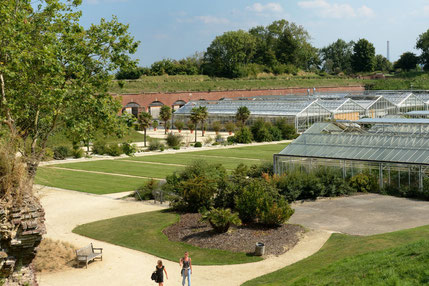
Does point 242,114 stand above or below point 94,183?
above

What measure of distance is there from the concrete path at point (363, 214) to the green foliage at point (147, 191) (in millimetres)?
7612

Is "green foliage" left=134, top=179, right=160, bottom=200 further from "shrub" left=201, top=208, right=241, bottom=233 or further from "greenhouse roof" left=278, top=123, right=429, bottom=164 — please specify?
"shrub" left=201, top=208, right=241, bottom=233

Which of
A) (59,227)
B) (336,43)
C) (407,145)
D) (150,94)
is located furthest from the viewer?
(336,43)

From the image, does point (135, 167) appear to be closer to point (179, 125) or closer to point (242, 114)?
point (242, 114)

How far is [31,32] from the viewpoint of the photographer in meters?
18.4

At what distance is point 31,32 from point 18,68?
2359mm

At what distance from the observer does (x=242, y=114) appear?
6378 centimetres

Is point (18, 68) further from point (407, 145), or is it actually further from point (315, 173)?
point (407, 145)

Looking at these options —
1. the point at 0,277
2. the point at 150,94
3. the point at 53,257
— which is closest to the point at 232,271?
the point at 53,257

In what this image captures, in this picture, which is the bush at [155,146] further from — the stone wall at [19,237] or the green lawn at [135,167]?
the stone wall at [19,237]

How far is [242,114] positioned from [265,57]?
2363 inches

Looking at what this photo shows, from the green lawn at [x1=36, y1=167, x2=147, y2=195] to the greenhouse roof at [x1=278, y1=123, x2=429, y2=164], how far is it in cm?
963

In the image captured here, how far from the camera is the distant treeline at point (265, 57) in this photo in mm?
106200

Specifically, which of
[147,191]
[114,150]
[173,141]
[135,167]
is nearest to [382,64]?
[173,141]
